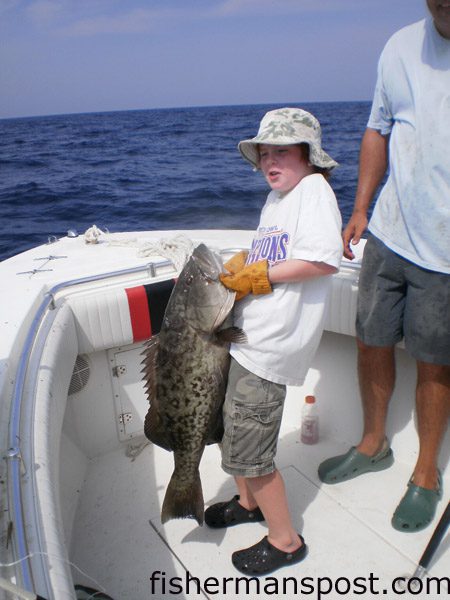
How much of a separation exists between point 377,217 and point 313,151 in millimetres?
682

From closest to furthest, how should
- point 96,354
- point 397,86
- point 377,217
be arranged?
point 397,86, point 377,217, point 96,354

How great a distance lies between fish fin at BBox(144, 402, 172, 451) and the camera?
2.41m

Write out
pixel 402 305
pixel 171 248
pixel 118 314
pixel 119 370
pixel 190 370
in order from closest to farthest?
pixel 190 370
pixel 402 305
pixel 118 314
pixel 119 370
pixel 171 248

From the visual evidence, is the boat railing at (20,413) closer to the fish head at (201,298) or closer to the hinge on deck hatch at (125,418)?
the fish head at (201,298)

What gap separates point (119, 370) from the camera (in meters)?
3.46

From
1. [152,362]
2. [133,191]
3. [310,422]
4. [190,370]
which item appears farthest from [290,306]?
[133,191]

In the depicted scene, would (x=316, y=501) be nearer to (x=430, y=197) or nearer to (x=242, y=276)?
(x=242, y=276)

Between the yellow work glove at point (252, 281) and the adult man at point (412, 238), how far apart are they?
2.63 ft

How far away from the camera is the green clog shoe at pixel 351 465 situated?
10.3 ft

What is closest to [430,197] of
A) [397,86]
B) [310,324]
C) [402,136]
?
[402,136]

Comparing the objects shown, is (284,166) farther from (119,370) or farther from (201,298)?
(119,370)

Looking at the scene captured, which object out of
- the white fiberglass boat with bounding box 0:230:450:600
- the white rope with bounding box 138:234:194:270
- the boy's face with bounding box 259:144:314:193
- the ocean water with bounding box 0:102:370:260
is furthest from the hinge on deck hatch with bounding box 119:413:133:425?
the ocean water with bounding box 0:102:370:260

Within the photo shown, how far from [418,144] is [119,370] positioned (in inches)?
86.9

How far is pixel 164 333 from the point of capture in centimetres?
234
